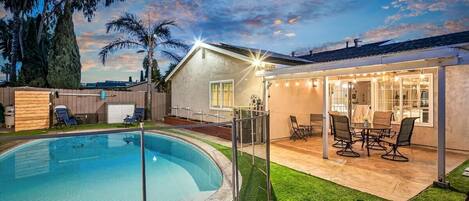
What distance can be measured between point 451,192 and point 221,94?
9.04 meters

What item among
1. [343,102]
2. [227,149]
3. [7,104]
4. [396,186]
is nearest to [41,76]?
[7,104]

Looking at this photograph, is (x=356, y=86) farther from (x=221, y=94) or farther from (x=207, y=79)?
(x=207, y=79)

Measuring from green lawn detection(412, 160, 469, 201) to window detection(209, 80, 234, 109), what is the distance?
7.84 m

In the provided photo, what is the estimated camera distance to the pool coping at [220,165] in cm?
456

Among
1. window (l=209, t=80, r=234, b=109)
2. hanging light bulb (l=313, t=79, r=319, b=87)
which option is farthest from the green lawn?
window (l=209, t=80, r=234, b=109)

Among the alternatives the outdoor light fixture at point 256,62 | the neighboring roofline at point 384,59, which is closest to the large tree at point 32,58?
the outdoor light fixture at point 256,62

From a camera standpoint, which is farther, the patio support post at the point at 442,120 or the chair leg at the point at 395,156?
the chair leg at the point at 395,156

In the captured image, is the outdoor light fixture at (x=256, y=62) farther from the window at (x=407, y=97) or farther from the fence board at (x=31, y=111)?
the fence board at (x=31, y=111)

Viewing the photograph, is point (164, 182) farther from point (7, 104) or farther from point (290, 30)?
point (290, 30)

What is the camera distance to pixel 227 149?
852 centimetres

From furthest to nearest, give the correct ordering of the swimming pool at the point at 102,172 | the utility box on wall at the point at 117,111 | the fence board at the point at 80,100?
the utility box on wall at the point at 117,111 < the fence board at the point at 80,100 < the swimming pool at the point at 102,172

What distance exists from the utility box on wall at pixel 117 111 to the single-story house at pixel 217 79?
9.90 feet

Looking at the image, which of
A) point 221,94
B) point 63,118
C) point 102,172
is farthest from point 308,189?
point 63,118

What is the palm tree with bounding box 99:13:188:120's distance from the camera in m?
17.3
